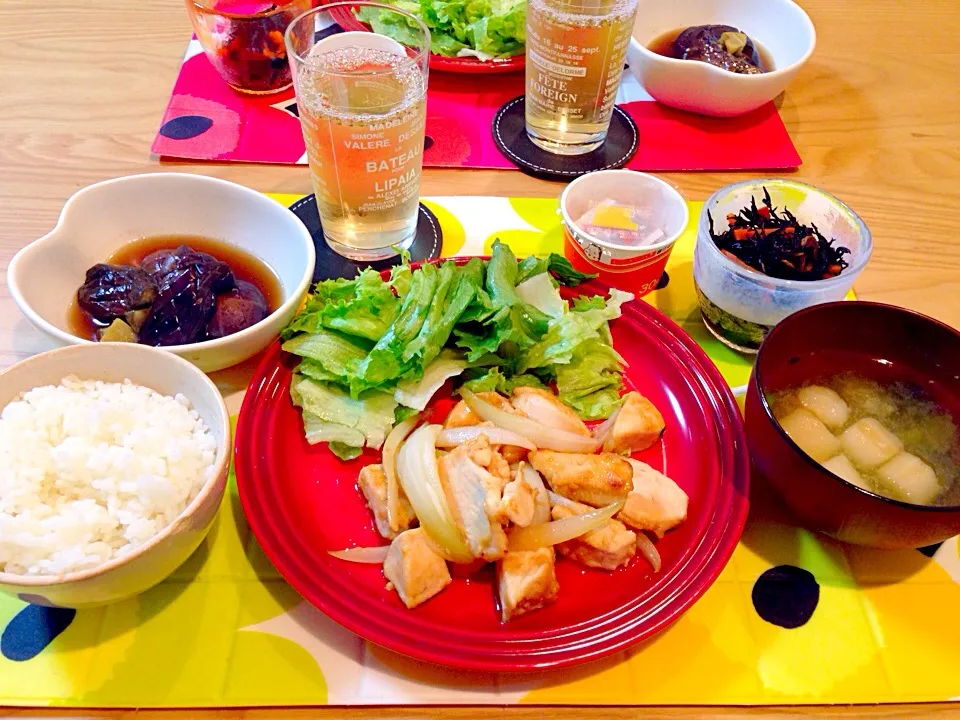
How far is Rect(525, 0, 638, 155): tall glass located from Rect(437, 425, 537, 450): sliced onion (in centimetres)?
107

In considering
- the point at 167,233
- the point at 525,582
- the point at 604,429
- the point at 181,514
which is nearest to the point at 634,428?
the point at 604,429

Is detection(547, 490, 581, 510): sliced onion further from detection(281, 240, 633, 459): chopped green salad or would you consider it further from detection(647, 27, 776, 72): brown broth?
detection(647, 27, 776, 72): brown broth

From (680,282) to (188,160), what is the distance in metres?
1.38

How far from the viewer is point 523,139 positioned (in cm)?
211

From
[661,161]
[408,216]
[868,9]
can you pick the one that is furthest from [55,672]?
[868,9]

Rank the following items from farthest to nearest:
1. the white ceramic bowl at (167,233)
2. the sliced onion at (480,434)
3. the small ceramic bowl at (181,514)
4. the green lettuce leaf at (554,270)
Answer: the green lettuce leaf at (554,270), the white ceramic bowl at (167,233), the sliced onion at (480,434), the small ceramic bowl at (181,514)

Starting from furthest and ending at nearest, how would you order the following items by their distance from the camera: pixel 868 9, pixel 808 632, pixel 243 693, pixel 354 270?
pixel 868 9, pixel 354 270, pixel 808 632, pixel 243 693

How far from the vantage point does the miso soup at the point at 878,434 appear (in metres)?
1.26

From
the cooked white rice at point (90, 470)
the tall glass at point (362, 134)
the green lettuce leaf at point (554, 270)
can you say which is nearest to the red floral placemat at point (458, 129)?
the tall glass at point (362, 134)

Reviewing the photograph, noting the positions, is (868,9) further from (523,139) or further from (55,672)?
(55,672)

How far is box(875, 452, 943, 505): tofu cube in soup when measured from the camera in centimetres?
124

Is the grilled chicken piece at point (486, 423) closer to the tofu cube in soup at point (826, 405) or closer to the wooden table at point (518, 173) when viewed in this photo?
the tofu cube in soup at point (826, 405)

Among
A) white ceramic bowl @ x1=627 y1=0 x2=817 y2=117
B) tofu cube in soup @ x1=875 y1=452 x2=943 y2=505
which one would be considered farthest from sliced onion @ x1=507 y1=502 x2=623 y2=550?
white ceramic bowl @ x1=627 y1=0 x2=817 y2=117

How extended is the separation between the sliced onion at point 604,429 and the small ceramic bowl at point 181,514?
67 centimetres
